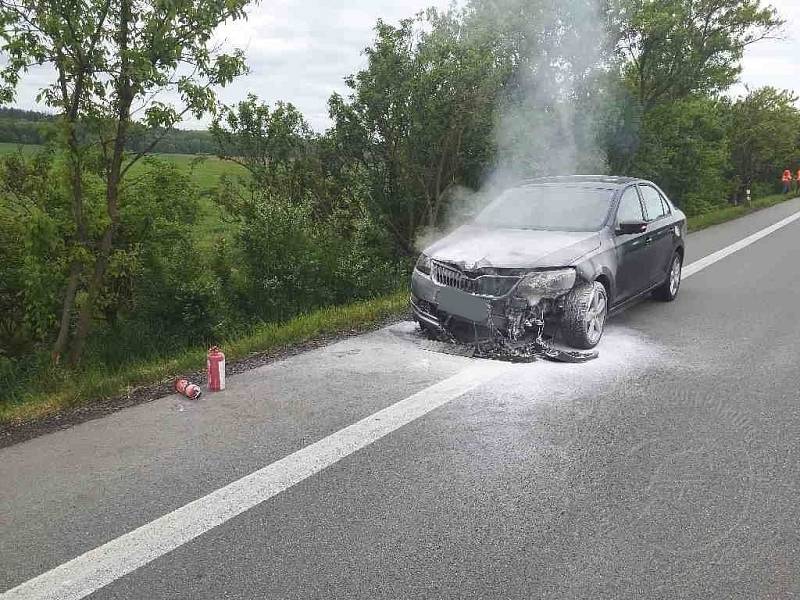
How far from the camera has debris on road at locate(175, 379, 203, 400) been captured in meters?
4.99

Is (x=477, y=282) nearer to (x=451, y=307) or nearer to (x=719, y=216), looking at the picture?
(x=451, y=307)

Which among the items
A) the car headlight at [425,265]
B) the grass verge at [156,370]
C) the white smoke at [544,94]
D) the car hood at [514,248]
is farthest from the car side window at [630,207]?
the white smoke at [544,94]

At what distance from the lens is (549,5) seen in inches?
547

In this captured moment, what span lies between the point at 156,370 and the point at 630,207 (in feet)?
16.6

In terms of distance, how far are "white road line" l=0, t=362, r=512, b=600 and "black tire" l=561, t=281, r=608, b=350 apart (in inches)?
67.7

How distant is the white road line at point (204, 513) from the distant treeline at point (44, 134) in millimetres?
3623

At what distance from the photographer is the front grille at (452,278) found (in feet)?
20.1

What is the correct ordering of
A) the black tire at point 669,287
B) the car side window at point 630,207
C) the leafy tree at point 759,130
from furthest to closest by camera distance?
the leafy tree at point 759,130
the black tire at point 669,287
the car side window at point 630,207

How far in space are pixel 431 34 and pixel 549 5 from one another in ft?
13.3

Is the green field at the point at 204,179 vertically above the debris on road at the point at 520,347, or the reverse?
the green field at the point at 204,179

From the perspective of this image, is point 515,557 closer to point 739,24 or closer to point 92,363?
point 92,363

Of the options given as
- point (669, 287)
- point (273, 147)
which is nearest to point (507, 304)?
point (669, 287)

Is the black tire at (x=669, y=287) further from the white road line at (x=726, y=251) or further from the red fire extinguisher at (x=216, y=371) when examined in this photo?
the red fire extinguisher at (x=216, y=371)

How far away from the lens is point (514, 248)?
642cm
